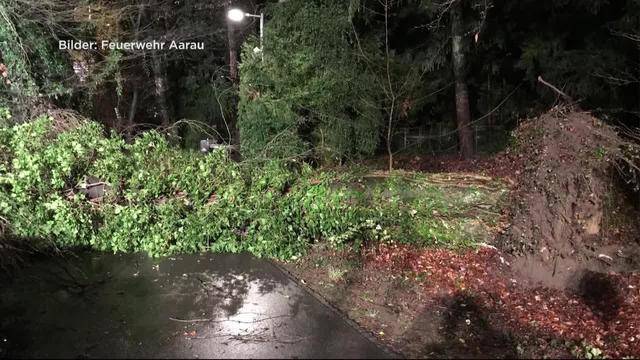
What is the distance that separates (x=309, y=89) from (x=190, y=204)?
4.49 meters

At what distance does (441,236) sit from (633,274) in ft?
10.6

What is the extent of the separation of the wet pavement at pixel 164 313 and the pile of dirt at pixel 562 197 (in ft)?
11.8

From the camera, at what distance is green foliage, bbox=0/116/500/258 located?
7.09m

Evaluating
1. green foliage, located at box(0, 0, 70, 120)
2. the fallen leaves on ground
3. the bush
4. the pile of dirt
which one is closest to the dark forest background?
green foliage, located at box(0, 0, 70, 120)

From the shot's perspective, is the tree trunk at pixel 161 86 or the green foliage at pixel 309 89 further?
the tree trunk at pixel 161 86

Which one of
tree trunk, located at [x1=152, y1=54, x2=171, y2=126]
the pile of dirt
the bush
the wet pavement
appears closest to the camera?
the wet pavement

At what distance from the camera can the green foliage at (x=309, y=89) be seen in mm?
11094

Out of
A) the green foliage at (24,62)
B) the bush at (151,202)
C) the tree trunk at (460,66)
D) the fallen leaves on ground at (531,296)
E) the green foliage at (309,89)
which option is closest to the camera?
the fallen leaves on ground at (531,296)

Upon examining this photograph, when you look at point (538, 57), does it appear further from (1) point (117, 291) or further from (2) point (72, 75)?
(1) point (117, 291)

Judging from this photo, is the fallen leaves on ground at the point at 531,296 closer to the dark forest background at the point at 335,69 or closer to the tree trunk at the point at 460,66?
the dark forest background at the point at 335,69

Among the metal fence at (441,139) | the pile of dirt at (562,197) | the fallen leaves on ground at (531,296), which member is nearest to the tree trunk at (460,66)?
the metal fence at (441,139)

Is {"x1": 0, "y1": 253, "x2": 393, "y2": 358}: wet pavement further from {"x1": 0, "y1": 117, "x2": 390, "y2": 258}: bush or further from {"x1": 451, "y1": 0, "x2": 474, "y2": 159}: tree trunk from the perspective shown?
{"x1": 451, "y1": 0, "x2": 474, "y2": 159}: tree trunk

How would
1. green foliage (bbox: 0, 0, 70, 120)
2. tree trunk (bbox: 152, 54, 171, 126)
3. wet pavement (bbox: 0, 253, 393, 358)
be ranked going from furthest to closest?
1. tree trunk (bbox: 152, 54, 171, 126)
2. green foliage (bbox: 0, 0, 70, 120)
3. wet pavement (bbox: 0, 253, 393, 358)

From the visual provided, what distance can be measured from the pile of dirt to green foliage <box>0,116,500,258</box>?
657 mm
